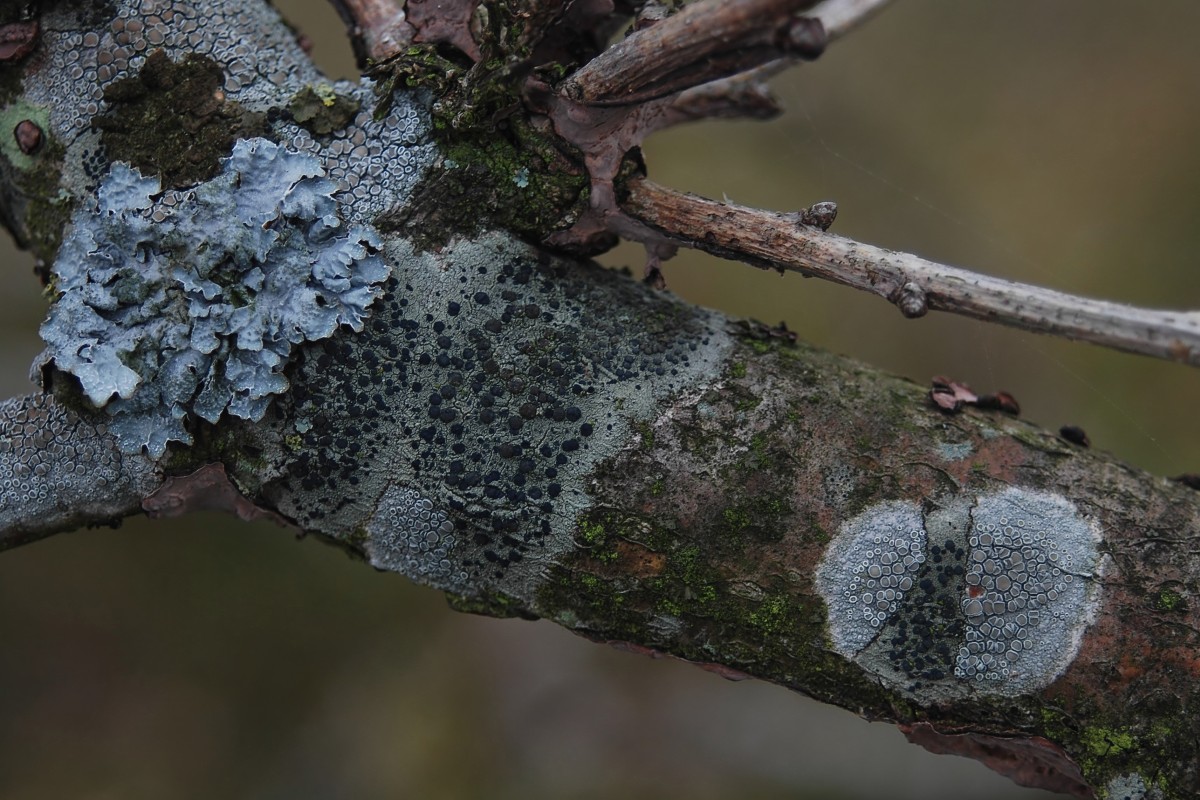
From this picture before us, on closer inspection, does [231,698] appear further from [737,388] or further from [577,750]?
[737,388]

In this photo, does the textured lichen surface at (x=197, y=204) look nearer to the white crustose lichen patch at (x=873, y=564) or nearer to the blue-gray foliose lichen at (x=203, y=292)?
the blue-gray foliose lichen at (x=203, y=292)

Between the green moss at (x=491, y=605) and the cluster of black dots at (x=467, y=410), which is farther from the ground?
the cluster of black dots at (x=467, y=410)

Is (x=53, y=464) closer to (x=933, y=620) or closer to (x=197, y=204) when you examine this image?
(x=197, y=204)

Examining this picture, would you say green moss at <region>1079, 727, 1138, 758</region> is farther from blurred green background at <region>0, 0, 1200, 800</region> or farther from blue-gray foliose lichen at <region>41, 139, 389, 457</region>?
blurred green background at <region>0, 0, 1200, 800</region>

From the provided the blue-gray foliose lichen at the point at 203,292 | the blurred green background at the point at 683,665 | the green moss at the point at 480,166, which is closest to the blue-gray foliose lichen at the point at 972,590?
the green moss at the point at 480,166

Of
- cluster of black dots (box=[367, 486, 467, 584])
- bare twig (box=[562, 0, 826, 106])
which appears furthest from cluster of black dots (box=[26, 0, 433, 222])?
cluster of black dots (box=[367, 486, 467, 584])

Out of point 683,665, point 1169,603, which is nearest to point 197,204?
point 1169,603
